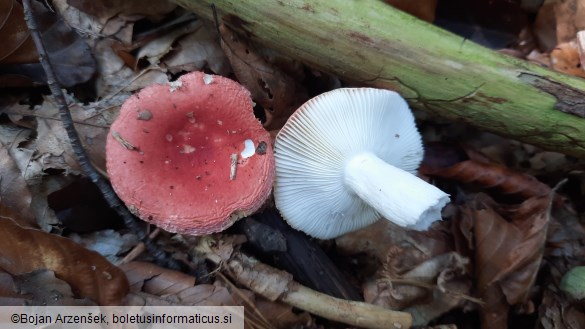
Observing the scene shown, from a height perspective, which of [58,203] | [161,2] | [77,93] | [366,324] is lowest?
[366,324]

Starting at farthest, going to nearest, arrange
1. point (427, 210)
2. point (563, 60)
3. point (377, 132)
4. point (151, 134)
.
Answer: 1. point (563, 60)
2. point (377, 132)
3. point (151, 134)
4. point (427, 210)

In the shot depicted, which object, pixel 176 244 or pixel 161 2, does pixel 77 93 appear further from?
pixel 176 244

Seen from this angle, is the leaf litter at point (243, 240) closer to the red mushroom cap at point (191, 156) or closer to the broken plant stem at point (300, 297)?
the broken plant stem at point (300, 297)

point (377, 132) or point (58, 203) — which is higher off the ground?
point (377, 132)

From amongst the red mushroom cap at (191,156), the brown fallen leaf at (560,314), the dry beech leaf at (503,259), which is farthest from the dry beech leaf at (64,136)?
the brown fallen leaf at (560,314)

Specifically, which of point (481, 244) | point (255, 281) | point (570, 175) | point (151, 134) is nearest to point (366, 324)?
point (255, 281)

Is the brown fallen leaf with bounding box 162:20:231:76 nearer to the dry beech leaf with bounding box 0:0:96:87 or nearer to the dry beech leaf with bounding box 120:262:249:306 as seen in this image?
the dry beech leaf with bounding box 0:0:96:87

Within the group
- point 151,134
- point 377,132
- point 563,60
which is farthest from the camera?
point 563,60
